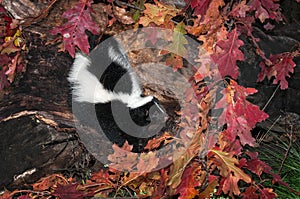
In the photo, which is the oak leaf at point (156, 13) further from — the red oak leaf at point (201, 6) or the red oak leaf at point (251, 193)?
the red oak leaf at point (251, 193)

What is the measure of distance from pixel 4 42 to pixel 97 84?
31.9 inches

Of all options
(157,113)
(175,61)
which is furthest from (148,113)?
(175,61)

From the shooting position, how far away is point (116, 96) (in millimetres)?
3293

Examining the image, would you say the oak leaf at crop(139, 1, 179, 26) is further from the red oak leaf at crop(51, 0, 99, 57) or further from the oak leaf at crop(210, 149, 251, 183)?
the oak leaf at crop(210, 149, 251, 183)

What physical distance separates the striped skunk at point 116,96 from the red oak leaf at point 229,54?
0.82 metres

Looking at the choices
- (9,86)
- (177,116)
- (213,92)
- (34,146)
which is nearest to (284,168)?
(177,116)

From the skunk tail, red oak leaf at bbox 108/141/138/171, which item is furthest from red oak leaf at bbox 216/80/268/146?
the skunk tail

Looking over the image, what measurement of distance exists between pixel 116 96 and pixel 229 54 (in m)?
1.21

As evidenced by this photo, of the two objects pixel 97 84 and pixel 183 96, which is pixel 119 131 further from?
pixel 183 96

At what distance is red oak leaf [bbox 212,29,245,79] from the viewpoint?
7.50 feet

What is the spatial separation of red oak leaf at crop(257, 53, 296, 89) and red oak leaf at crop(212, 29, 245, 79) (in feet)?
2.04

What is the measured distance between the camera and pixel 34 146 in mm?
2947

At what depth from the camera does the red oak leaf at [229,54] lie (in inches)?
90.0

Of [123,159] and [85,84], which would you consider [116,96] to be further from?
[123,159]
